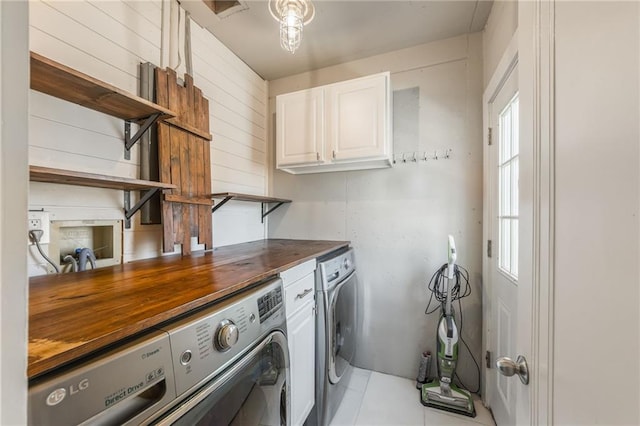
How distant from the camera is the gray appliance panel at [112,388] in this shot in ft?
1.35

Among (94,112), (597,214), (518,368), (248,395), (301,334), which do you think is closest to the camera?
(597,214)

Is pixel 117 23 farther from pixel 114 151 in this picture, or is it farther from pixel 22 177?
pixel 22 177

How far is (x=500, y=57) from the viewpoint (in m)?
1.49

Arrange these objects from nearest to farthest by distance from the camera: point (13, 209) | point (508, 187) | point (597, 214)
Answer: point (13, 209)
point (597, 214)
point (508, 187)

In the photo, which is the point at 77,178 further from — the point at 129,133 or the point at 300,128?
the point at 300,128

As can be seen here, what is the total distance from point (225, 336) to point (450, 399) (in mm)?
1746

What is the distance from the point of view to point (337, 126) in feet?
6.35

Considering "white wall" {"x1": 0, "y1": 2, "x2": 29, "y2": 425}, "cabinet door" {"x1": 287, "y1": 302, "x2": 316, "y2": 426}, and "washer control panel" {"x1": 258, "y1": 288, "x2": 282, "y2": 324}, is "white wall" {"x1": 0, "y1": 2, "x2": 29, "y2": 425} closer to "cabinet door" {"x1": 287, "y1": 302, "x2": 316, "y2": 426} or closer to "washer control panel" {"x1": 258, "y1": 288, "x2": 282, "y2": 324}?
"washer control panel" {"x1": 258, "y1": 288, "x2": 282, "y2": 324}

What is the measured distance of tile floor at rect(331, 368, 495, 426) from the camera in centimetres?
162

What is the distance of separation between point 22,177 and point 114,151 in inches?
48.6

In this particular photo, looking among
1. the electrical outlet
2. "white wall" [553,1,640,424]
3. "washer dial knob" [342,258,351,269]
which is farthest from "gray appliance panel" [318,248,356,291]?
the electrical outlet

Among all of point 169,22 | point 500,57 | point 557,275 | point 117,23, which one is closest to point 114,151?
point 117,23

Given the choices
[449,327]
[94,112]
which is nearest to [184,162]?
[94,112]

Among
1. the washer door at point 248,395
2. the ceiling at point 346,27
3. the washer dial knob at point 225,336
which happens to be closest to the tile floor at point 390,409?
the washer door at point 248,395
